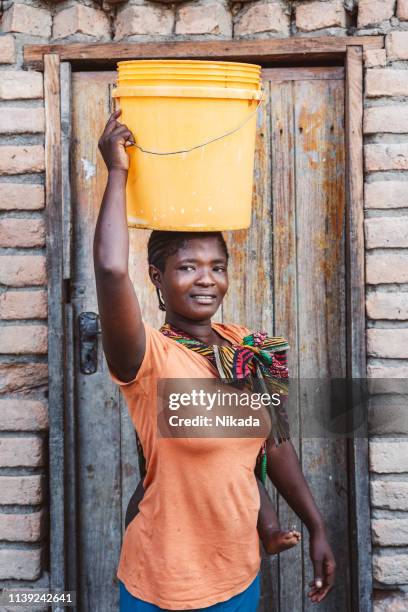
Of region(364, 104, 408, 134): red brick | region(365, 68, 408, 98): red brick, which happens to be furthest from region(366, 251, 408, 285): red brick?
region(365, 68, 408, 98): red brick

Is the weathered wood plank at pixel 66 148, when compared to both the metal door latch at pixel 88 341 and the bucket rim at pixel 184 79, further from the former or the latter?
the bucket rim at pixel 184 79

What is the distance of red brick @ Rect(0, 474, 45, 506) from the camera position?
2623mm

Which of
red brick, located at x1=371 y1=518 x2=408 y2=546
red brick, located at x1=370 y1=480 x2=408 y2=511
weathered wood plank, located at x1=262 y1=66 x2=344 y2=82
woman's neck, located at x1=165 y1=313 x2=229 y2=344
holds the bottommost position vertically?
red brick, located at x1=371 y1=518 x2=408 y2=546

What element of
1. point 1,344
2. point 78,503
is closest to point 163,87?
point 1,344

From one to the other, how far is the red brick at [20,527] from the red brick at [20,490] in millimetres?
49

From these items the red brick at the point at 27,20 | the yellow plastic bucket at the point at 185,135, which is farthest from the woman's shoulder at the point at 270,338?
the red brick at the point at 27,20

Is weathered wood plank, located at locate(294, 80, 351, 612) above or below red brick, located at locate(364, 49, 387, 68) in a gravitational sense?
below

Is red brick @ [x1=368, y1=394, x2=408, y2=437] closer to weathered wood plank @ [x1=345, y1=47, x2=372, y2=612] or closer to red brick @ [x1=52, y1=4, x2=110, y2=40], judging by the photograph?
weathered wood plank @ [x1=345, y1=47, x2=372, y2=612]

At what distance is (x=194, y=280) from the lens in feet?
6.25

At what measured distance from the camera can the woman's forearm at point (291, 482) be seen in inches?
83.4

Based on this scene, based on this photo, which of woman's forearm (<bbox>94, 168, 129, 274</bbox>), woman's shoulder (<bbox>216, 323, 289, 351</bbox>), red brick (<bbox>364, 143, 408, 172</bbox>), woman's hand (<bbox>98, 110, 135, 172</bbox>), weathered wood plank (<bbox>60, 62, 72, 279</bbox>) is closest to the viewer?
woman's forearm (<bbox>94, 168, 129, 274</bbox>)

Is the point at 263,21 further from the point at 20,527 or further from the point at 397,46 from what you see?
the point at 20,527

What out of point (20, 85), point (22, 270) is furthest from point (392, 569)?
point (20, 85)

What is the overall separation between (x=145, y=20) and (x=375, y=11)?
822 mm
